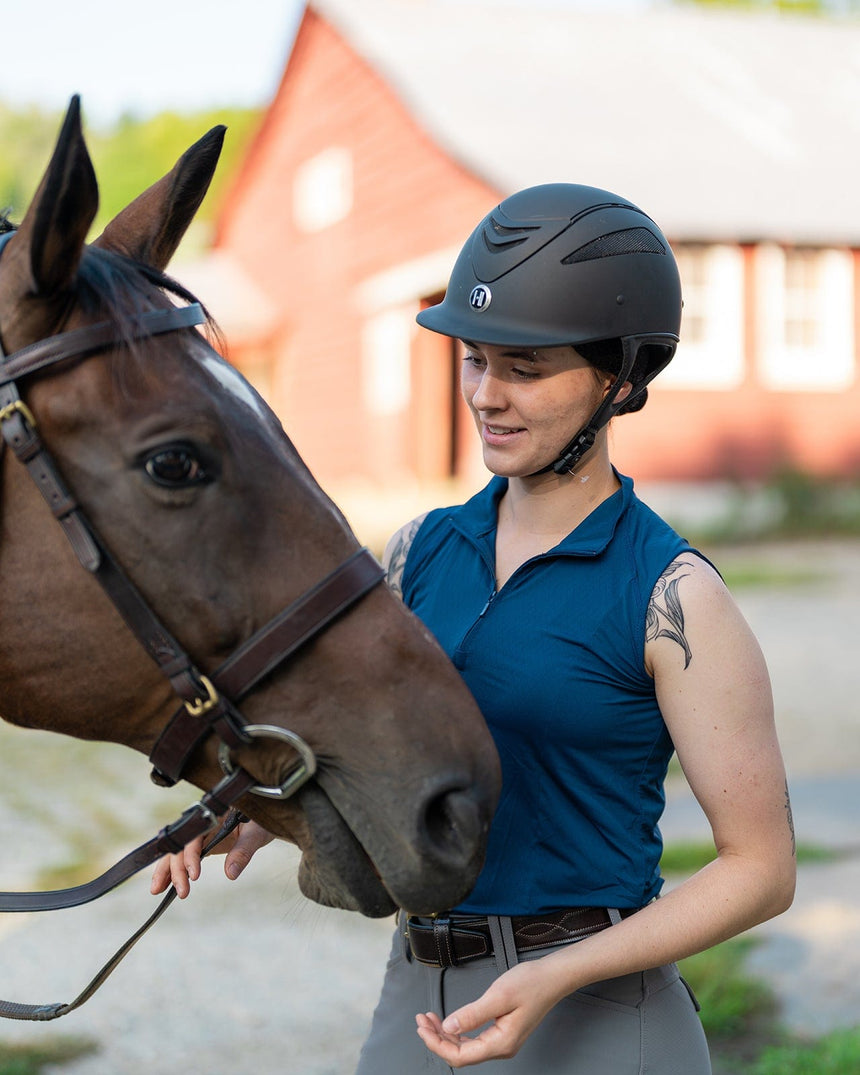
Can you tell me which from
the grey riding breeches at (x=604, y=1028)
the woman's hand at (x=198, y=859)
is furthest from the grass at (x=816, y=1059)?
the woman's hand at (x=198, y=859)

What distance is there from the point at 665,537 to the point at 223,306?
18.9 m

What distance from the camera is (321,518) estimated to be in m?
1.66

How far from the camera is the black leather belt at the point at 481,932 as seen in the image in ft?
5.81

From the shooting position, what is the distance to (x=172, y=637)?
1575 mm

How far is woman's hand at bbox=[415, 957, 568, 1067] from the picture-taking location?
147 centimetres

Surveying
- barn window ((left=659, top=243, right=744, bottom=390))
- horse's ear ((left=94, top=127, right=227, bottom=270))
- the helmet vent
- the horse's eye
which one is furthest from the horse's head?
barn window ((left=659, top=243, right=744, bottom=390))

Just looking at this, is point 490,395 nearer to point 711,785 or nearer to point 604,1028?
point 711,785

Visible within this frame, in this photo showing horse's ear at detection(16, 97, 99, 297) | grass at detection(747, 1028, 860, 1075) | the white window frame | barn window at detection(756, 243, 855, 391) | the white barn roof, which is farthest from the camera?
the white window frame

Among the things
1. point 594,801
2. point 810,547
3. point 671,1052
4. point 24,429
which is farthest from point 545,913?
point 810,547

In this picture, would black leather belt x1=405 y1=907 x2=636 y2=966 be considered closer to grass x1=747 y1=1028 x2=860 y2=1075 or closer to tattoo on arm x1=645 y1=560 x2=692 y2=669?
tattoo on arm x1=645 y1=560 x2=692 y2=669

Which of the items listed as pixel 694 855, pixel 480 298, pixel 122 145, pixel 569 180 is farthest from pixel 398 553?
pixel 122 145

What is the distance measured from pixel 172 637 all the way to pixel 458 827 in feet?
1.52

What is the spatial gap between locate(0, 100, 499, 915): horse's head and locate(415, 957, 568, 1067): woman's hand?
0.47 feet

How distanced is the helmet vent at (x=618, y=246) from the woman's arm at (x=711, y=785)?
533 mm
